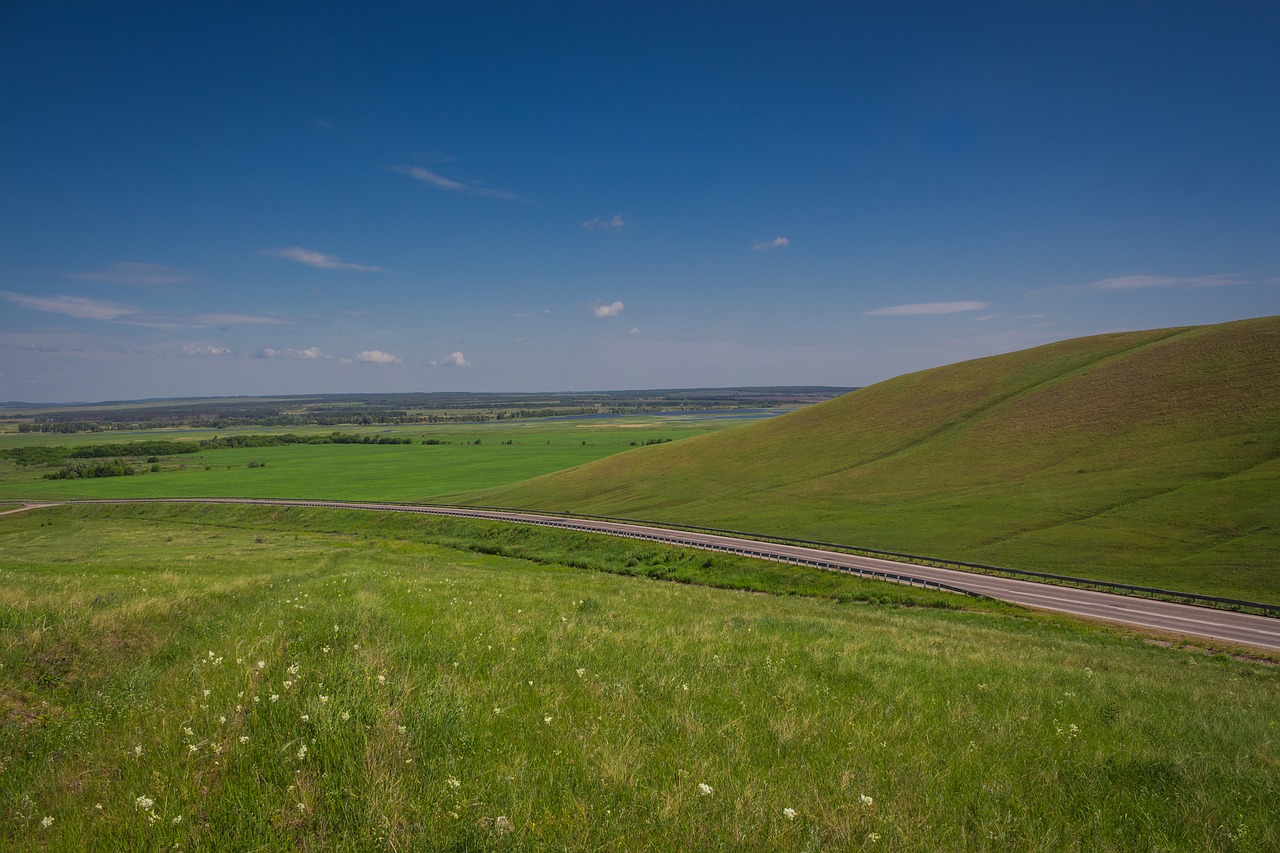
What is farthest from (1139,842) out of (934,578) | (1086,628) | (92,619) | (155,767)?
(934,578)

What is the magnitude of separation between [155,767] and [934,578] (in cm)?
4903

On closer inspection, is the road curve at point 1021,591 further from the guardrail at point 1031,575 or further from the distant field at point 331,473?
A: the distant field at point 331,473

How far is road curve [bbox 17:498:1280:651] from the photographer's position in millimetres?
32531

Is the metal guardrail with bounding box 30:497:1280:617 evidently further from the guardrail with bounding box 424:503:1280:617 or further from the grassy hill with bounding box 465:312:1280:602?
the grassy hill with bounding box 465:312:1280:602

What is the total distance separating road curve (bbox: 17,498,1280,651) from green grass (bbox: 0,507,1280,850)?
91.6 feet

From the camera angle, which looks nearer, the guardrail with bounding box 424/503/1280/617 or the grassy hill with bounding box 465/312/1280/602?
the guardrail with bounding box 424/503/1280/617

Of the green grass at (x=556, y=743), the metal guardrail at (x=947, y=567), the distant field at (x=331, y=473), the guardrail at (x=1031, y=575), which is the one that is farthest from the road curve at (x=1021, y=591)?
the distant field at (x=331, y=473)

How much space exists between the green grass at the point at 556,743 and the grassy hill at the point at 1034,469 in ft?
156

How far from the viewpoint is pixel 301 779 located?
14.1 ft

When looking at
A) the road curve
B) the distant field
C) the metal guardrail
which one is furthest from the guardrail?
the distant field

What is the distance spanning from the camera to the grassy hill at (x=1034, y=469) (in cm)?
5066

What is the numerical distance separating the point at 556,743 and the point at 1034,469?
278 feet

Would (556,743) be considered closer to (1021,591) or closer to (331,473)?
(1021,591)

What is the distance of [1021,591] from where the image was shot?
4200cm
